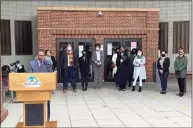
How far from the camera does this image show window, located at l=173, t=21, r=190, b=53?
16.1m

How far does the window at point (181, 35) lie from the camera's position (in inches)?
633

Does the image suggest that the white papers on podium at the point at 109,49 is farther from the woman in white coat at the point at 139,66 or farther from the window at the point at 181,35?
the window at the point at 181,35

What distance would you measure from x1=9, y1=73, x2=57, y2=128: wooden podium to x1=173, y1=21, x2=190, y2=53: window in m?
11.6

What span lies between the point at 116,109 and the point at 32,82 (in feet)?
11.0

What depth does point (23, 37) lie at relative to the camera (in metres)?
16.1

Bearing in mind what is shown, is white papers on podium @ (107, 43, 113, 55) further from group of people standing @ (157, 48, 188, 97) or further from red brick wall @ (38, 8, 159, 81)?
group of people standing @ (157, 48, 188, 97)

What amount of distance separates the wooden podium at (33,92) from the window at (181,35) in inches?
455

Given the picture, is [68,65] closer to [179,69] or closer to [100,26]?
[100,26]

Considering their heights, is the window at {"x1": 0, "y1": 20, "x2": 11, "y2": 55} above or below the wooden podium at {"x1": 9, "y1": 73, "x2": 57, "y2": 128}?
above

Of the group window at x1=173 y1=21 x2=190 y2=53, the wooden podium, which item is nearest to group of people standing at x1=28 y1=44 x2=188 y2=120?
window at x1=173 y1=21 x2=190 y2=53

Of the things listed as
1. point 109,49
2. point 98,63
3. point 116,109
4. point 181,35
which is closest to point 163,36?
point 181,35

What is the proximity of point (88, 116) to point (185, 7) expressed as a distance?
1064 centimetres

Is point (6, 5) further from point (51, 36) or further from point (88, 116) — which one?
point (88, 116)

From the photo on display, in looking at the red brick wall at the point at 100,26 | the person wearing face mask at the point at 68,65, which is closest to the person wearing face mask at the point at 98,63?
the person wearing face mask at the point at 68,65
